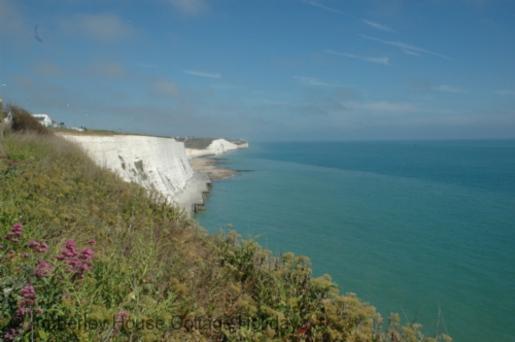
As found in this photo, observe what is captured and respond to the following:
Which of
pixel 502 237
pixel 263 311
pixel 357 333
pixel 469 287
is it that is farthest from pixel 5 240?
pixel 502 237

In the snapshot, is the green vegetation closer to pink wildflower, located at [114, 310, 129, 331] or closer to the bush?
pink wildflower, located at [114, 310, 129, 331]

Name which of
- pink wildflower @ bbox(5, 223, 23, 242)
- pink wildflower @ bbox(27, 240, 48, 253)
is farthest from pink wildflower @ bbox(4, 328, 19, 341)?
pink wildflower @ bbox(5, 223, 23, 242)

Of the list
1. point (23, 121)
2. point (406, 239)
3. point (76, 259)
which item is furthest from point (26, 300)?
point (406, 239)

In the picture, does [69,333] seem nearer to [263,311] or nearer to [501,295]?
[263,311]

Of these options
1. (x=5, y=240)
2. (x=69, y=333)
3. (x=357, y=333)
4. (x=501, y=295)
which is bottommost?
(x=501, y=295)

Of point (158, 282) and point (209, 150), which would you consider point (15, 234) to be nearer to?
point (158, 282)

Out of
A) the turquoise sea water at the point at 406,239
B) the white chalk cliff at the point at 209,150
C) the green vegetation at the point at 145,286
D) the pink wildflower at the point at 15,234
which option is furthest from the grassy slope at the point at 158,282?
the white chalk cliff at the point at 209,150
